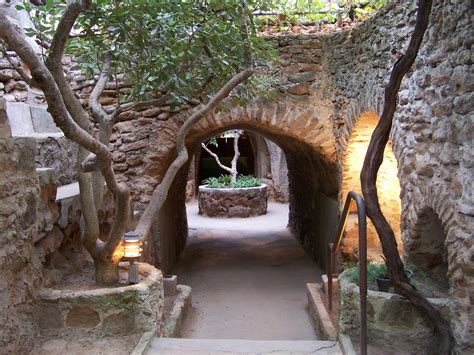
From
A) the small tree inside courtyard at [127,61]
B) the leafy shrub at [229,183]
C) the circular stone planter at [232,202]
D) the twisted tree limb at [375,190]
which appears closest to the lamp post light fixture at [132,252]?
the small tree inside courtyard at [127,61]

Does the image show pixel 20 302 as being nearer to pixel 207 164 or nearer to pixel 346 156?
pixel 346 156

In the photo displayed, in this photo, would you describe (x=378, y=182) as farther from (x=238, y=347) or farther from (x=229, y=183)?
(x=229, y=183)

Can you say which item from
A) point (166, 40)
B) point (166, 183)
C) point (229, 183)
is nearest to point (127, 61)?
point (166, 40)

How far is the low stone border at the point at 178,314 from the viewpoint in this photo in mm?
3559

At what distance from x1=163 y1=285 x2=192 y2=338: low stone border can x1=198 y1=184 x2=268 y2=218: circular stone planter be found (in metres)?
6.20

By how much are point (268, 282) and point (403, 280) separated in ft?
10.7

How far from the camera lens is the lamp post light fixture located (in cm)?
287

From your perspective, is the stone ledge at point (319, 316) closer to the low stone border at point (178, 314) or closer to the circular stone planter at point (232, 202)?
the low stone border at point (178, 314)

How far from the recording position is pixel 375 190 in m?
2.69

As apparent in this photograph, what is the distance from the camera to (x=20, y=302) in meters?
2.39

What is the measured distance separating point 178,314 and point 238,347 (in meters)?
1.26

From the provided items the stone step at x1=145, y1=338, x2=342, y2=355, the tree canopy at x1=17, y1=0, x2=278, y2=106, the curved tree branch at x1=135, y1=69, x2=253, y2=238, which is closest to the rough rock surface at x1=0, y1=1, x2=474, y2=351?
the stone step at x1=145, y1=338, x2=342, y2=355

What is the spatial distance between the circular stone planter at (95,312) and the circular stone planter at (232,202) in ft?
26.8

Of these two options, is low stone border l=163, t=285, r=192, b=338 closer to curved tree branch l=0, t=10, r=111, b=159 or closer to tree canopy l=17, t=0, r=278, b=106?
tree canopy l=17, t=0, r=278, b=106
